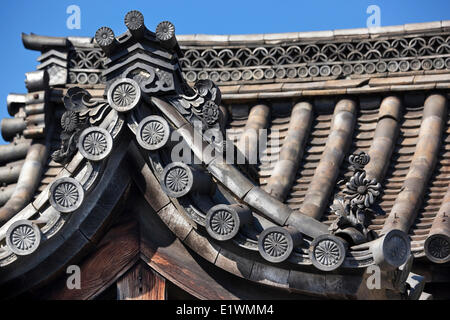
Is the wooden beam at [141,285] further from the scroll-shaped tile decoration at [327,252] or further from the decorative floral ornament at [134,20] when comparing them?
the decorative floral ornament at [134,20]

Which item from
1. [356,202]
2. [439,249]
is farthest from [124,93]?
[439,249]

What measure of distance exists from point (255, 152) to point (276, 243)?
470 centimetres

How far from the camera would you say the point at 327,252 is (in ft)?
29.1

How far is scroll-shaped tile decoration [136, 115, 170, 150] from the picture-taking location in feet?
31.7

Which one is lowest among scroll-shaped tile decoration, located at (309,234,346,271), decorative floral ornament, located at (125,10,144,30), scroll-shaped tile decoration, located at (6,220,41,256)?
scroll-shaped tile decoration, located at (309,234,346,271)

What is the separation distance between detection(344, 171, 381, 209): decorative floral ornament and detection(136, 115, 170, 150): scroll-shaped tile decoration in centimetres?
177

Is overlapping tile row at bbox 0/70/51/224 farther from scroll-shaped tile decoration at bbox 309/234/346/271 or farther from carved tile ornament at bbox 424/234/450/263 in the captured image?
scroll-shaped tile decoration at bbox 309/234/346/271

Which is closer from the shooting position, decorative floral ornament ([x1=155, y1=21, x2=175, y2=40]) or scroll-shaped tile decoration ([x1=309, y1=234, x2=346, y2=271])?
scroll-shaped tile decoration ([x1=309, y1=234, x2=346, y2=271])

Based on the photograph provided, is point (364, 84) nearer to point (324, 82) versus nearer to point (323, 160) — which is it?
point (324, 82)

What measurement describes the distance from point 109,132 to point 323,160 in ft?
13.8

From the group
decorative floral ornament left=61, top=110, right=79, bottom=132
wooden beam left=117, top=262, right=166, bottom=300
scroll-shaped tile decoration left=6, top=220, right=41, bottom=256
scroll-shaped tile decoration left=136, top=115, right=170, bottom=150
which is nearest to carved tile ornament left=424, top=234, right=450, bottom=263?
wooden beam left=117, top=262, right=166, bottom=300

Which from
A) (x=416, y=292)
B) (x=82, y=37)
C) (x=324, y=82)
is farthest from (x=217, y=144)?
(x=82, y=37)
